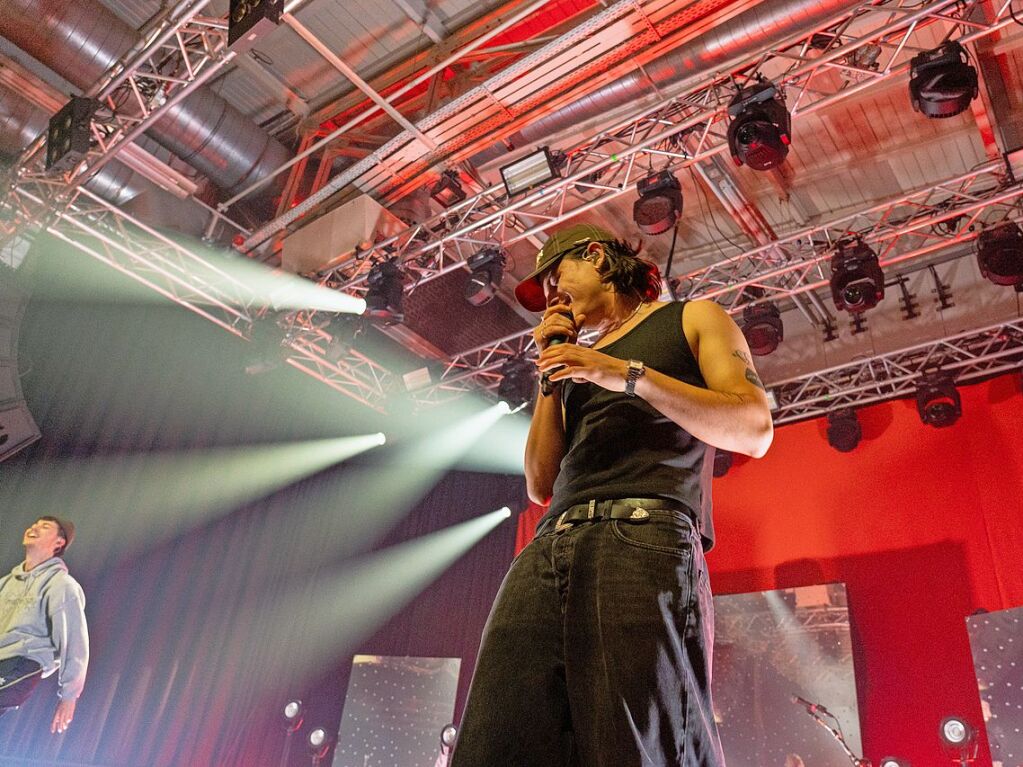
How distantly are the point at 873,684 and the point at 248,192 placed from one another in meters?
6.95

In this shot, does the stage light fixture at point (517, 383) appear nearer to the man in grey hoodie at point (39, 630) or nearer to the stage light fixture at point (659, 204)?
the stage light fixture at point (659, 204)

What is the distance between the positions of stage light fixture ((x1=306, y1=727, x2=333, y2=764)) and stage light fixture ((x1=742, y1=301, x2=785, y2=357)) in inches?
211

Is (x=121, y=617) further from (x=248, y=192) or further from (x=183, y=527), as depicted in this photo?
(x=248, y=192)

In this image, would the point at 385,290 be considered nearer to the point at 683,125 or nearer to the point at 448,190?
the point at 448,190

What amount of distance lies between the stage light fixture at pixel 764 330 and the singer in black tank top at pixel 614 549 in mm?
5631

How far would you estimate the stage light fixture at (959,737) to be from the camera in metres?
5.66

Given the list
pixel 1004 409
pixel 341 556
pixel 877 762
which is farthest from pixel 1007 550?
pixel 341 556

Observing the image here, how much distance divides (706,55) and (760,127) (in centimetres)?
88

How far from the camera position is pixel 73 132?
5.47 meters

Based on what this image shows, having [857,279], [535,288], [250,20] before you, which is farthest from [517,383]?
[535,288]

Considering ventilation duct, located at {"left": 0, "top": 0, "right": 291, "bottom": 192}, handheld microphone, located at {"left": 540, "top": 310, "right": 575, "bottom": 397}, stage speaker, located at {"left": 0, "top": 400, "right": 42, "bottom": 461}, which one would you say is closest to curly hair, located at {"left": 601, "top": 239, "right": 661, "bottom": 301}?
handheld microphone, located at {"left": 540, "top": 310, "right": 575, "bottom": 397}

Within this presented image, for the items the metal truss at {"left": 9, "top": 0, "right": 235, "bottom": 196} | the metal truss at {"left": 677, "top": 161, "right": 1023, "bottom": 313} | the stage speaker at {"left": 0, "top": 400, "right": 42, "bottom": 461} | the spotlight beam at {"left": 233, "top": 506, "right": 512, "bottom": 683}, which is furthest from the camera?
the spotlight beam at {"left": 233, "top": 506, "right": 512, "bottom": 683}

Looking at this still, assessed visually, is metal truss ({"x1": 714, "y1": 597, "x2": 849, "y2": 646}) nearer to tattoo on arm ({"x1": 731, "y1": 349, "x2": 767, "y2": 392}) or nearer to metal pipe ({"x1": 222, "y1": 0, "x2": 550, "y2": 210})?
metal pipe ({"x1": 222, "y1": 0, "x2": 550, "y2": 210})

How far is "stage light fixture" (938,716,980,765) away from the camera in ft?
18.6
